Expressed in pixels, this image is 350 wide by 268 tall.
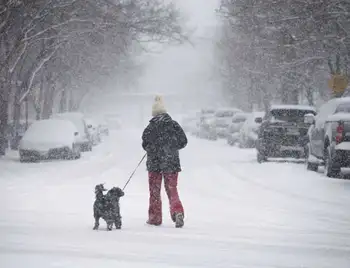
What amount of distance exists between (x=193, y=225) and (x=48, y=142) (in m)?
15.1

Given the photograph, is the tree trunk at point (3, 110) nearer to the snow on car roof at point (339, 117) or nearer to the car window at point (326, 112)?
the car window at point (326, 112)

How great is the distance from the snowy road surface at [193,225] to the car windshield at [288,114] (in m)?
4.31

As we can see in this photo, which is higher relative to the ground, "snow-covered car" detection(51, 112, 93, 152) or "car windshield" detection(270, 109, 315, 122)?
"car windshield" detection(270, 109, 315, 122)

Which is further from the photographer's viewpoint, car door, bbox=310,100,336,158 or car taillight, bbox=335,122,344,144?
car door, bbox=310,100,336,158

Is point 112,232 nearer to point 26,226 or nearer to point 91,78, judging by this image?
point 26,226

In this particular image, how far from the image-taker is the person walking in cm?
887

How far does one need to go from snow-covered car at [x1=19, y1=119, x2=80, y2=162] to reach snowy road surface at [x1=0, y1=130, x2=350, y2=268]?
18.6ft

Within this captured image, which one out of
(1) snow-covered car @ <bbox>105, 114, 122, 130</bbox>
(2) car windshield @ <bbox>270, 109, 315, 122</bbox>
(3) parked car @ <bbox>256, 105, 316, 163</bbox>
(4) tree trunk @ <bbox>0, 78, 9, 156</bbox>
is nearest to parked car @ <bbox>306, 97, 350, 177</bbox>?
(3) parked car @ <bbox>256, 105, 316, 163</bbox>

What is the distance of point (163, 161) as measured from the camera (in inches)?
349

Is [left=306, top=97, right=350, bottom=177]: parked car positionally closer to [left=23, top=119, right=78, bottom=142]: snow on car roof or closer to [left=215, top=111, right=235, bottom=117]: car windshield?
[left=23, top=119, right=78, bottom=142]: snow on car roof

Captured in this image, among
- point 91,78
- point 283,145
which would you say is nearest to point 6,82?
point 283,145

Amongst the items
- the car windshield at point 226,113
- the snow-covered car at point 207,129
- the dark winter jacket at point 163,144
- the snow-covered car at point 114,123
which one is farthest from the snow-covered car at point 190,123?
the dark winter jacket at point 163,144

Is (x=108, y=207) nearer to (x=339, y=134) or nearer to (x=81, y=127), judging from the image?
(x=339, y=134)

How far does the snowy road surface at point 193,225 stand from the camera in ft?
21.9
